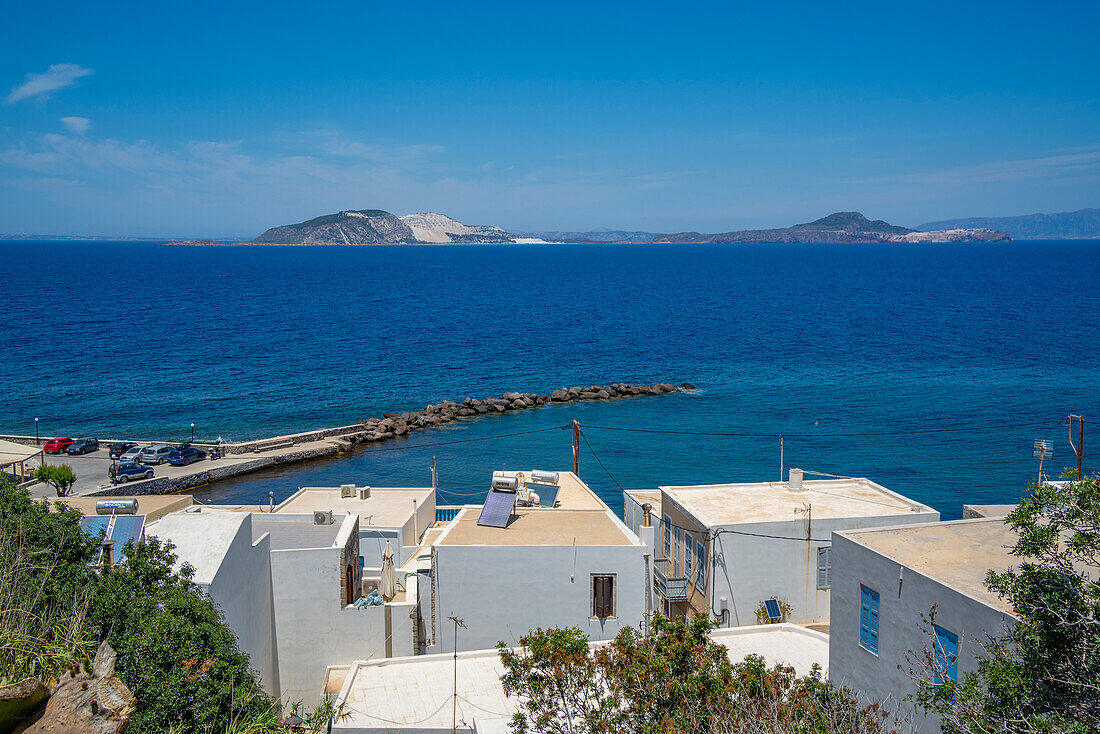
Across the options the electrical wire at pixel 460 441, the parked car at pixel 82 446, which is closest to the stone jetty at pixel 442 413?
the electrical wire at pixel 460 441

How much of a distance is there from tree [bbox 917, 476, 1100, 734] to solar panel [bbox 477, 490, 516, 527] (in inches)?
486

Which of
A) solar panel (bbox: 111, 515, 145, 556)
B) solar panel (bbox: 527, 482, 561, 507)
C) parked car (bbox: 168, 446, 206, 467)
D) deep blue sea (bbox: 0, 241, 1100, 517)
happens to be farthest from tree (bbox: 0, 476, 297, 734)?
parked car (bbox: 168, 446, 206, 467)

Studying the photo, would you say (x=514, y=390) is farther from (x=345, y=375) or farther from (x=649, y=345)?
(x=649, y=345)

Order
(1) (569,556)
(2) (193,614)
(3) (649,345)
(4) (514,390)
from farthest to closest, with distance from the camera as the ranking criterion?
(3) (649,345) < (4) (514,390) < (1) (569,556) < (2) (193,614)

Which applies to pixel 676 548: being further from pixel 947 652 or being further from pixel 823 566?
pixel 947 652

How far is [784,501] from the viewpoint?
961 inches

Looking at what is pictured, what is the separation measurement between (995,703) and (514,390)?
6051 centimetres

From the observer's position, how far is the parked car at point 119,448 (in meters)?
46.4

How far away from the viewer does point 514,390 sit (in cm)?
6869

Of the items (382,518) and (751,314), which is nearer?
(382,518)

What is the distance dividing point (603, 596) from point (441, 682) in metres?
4.45

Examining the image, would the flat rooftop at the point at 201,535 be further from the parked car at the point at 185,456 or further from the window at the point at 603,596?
the parked car at the point at 185,456

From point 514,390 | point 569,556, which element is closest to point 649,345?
point 514,390

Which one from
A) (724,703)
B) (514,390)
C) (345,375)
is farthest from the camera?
(345,375)
